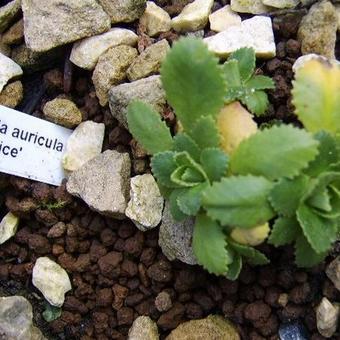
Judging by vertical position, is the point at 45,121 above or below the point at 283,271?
above

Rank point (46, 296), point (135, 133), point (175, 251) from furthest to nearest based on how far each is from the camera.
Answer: point (46, 296) < point (175, 251) < point (135, 133)

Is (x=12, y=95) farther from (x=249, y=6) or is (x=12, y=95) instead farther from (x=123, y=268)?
(x=249, y=6)

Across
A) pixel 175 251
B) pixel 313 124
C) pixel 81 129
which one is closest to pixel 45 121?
pixel 81 129

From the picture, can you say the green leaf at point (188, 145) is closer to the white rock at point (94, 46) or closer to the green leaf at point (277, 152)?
the green leaf at point (277, 152)

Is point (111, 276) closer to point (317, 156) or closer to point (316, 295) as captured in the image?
point (316, 295)

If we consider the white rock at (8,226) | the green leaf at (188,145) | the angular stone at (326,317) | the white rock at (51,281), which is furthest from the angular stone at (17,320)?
the angular stone at (326,317)
